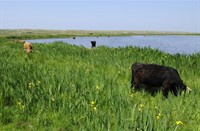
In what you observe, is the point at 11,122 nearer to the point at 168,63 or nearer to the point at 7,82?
the point at 7,82

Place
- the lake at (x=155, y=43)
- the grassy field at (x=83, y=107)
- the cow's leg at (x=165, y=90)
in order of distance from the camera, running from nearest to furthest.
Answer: the grassy field at (x=83, y=107), the cow's leg at (x=165, y=90), the lake at (x=155, y=43)

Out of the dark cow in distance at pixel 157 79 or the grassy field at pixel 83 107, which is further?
the dark cow in distance at pixel 157 79

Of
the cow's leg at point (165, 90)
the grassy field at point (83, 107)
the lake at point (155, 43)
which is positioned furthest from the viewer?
the lake at point (155, 43)

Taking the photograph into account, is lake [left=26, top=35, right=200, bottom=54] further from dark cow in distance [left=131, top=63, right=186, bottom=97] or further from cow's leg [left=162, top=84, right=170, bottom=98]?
cow's leg [left=162, top=84, right=170, bottom=98]

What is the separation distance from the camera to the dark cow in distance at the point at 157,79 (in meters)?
8.52

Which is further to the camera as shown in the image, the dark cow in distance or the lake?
the lake

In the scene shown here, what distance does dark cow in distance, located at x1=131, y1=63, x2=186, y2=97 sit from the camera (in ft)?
27.9

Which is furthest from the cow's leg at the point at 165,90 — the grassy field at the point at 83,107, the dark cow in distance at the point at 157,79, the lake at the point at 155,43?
the lake at the point at 155,43

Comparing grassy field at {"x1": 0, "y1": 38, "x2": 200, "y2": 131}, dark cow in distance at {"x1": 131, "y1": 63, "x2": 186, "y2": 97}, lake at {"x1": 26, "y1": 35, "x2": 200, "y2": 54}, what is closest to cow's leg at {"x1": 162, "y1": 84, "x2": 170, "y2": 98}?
dark cow in distance at {"x1": 131, "y1": 63, "x2": 186, "y2": 97}

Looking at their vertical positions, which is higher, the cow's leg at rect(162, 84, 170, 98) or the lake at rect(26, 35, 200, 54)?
the cow's leg at rect(162, 84, 170, 98)

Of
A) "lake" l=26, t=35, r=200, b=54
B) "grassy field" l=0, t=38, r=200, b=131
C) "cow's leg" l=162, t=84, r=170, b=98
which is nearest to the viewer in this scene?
"grassy field" l=0, t=38, r=200, b=131

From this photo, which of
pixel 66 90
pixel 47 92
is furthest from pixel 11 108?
pixel 66 90

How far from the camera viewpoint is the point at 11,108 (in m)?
7.02

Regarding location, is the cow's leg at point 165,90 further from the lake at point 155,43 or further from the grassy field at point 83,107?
the lake at point 155,43
